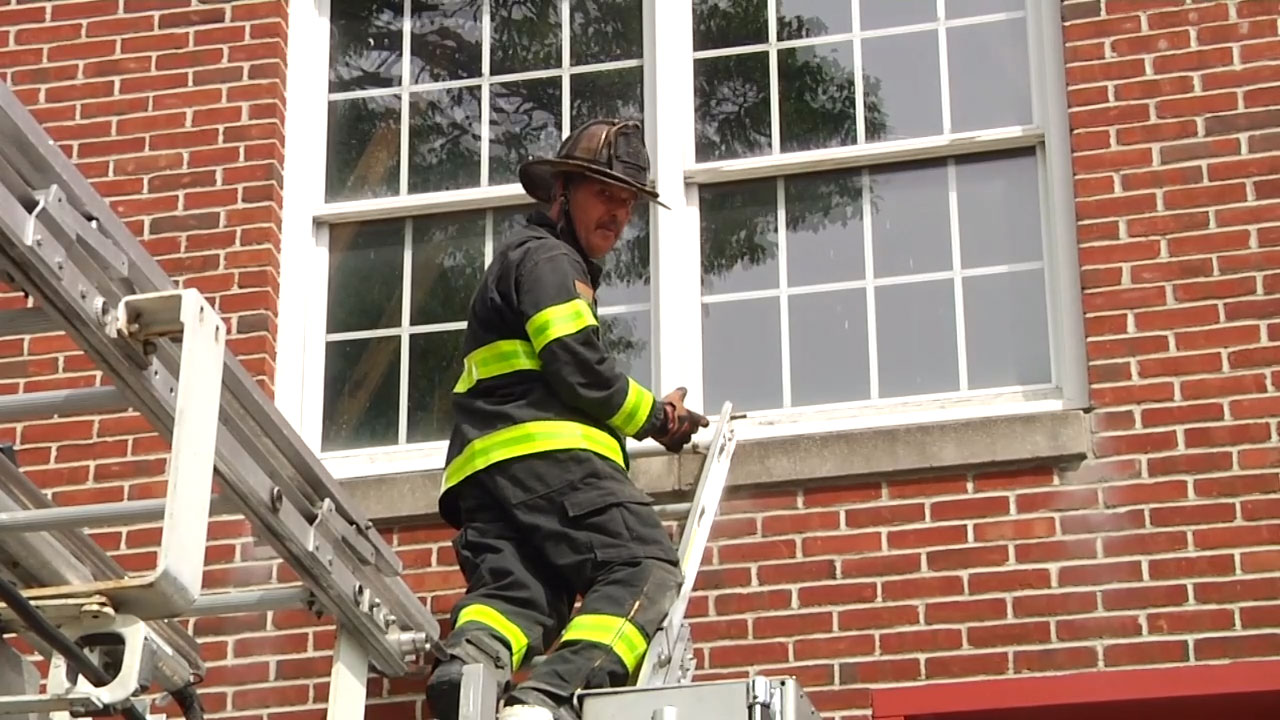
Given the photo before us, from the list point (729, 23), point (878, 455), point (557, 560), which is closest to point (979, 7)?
point (729, 23)

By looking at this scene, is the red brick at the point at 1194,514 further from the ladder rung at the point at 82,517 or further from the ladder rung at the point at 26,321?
the ladder rung at the point at 26,321

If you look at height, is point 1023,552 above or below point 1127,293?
below

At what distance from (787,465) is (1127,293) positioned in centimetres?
116

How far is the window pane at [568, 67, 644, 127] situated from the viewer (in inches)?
295

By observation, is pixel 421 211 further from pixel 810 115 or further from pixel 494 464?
pixel 494 464

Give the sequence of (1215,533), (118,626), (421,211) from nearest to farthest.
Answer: (118,626) → (1215,533) → (421,211)

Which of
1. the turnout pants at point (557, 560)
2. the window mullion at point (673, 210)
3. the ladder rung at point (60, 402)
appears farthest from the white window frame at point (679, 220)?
the ladder rung at point (60, 402)

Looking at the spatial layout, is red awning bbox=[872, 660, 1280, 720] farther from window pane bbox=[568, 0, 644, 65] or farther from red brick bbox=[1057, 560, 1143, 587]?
window pane bbox=[568, 0, 644, 65]

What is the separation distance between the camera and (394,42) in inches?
308

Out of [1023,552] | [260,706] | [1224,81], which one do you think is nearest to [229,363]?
[260,706]

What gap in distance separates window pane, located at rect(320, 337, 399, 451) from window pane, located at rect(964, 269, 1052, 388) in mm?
1888

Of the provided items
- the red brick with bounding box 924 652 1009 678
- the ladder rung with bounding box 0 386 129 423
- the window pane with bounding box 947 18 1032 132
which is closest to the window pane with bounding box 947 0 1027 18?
the window pane with bounding box 947 18 1032 132

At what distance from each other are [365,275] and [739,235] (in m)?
1.29

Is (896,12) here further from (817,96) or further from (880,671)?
(880,671)
